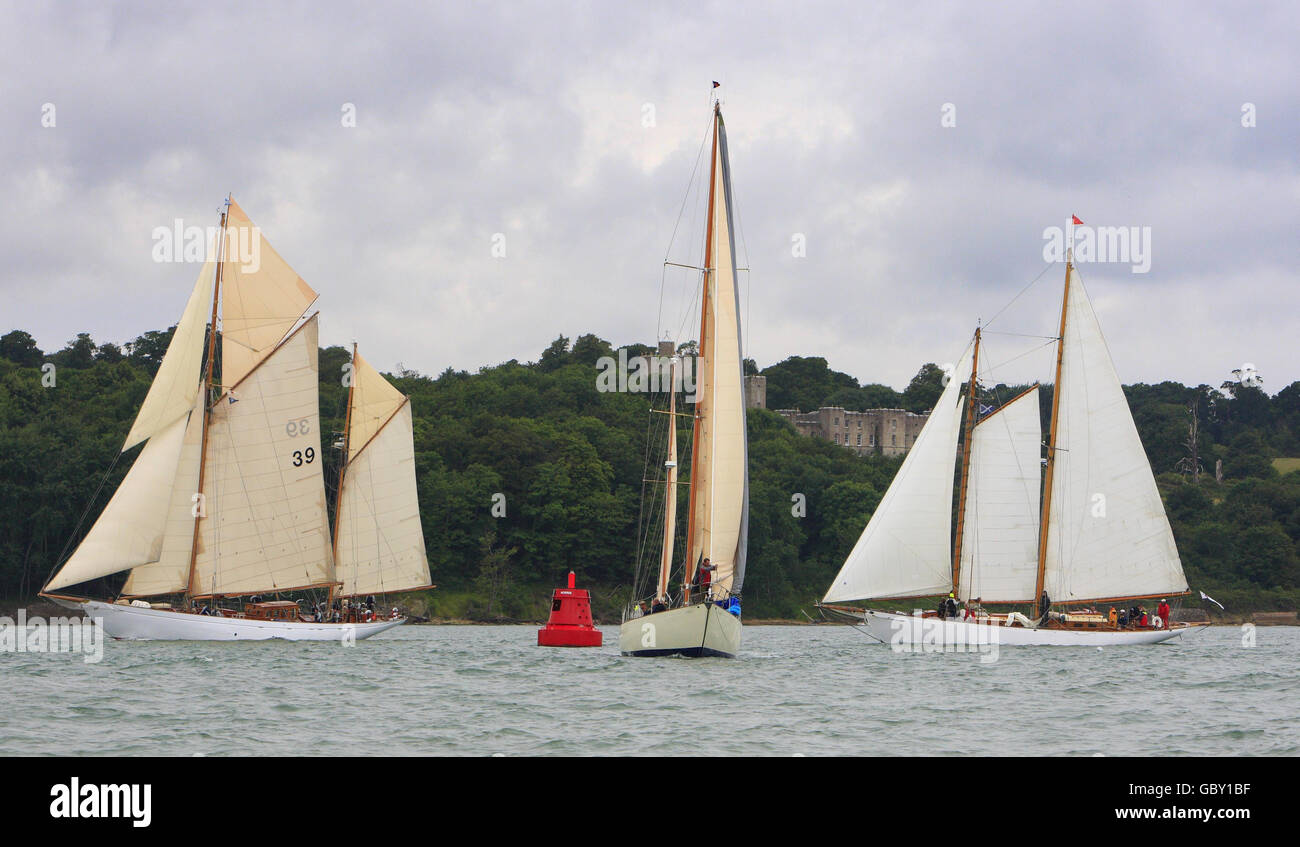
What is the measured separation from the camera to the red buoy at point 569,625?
206 ft

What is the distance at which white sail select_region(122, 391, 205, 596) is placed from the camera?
57500mm

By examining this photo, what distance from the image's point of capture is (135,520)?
55.3m

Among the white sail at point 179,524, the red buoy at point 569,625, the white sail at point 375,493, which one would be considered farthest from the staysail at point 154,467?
the red buoy at point 569,625

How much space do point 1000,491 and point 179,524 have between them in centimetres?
3467

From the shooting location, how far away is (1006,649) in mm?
62125

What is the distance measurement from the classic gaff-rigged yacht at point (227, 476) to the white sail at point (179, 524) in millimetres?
52


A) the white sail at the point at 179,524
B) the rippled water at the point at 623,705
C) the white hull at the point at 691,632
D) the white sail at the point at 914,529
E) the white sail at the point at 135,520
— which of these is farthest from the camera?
the white sail at the point at 914,529

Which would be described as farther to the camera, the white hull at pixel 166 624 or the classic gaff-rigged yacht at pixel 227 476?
the white hull at pixel 166 624

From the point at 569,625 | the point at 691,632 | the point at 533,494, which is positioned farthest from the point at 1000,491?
the point at 533,494

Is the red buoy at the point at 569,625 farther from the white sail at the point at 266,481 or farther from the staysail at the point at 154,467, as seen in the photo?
the staysail at the point at 154,467

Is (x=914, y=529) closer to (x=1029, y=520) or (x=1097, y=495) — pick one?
(x=1029, y=520)
